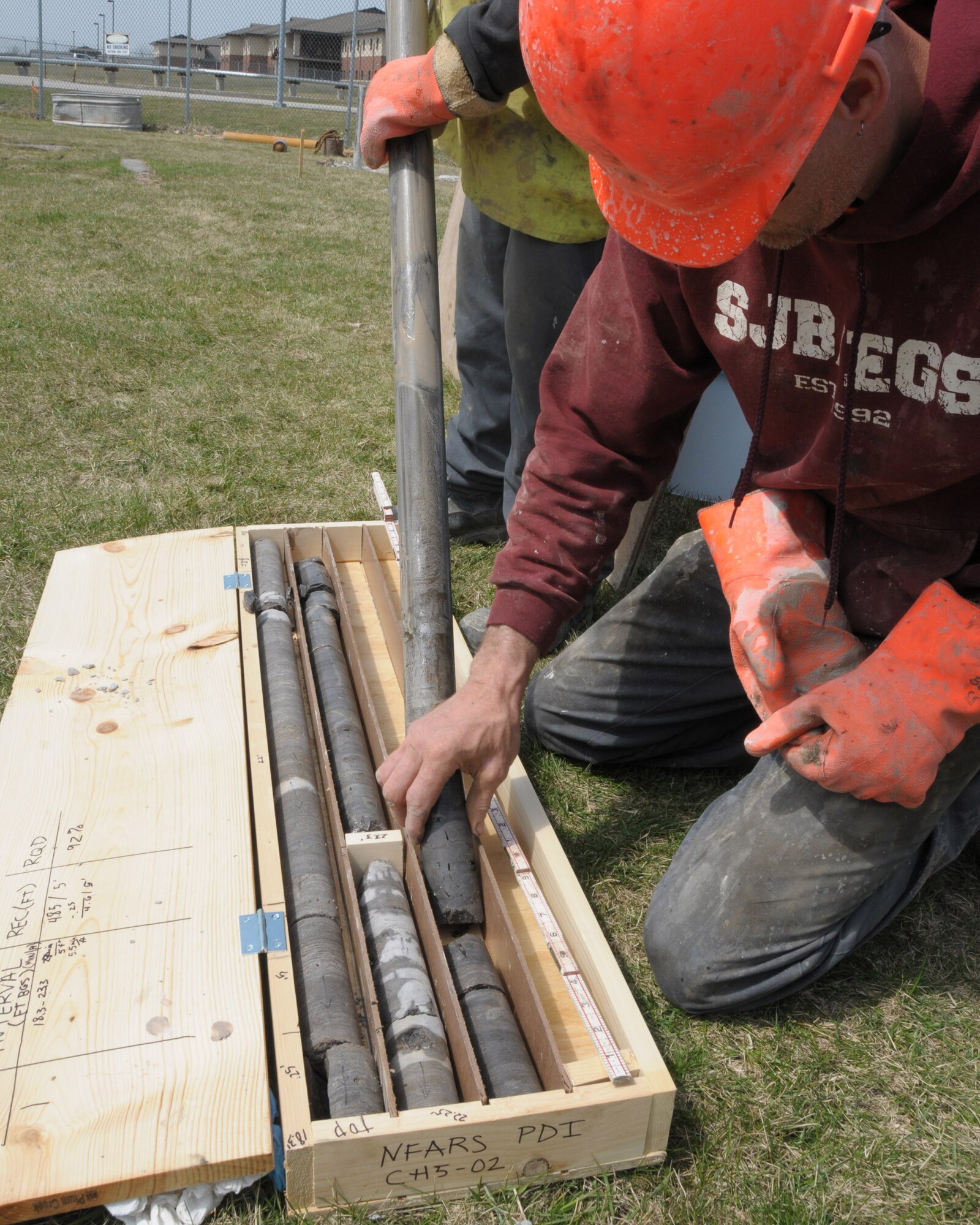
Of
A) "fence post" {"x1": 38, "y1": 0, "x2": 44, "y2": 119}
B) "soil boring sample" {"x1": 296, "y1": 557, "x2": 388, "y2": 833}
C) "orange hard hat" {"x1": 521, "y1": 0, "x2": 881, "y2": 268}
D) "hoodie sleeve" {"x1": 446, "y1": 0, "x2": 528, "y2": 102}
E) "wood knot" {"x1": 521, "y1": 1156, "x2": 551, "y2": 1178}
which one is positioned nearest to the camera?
"orange hard hat" {"x1": 521, "y1": 0, "x2": 881, "y2": 268}

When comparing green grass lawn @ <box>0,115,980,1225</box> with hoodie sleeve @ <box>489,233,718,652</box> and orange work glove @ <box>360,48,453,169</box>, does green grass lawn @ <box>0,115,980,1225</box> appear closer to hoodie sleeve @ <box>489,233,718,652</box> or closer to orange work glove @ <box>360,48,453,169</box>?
hoodie sleeve @ <box>489,233,718,652</box>

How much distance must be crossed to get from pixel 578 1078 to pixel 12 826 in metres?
1.29

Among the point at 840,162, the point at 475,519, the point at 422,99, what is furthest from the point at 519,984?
the point at 475,519

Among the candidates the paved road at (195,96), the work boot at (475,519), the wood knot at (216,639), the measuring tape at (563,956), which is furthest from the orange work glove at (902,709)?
the paved road at (195,96)

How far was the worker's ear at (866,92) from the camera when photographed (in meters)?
1.44

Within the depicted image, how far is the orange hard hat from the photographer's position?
51.7 inches

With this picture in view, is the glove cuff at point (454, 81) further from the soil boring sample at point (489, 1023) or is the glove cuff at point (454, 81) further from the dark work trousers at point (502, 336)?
the soil boring sample at point (489, 1023)

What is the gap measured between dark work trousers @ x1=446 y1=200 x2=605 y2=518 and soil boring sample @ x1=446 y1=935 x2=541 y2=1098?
1.61 metres

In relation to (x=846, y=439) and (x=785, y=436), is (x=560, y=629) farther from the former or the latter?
(x=846, y=439)

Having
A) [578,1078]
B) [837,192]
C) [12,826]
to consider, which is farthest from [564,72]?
[12,826]

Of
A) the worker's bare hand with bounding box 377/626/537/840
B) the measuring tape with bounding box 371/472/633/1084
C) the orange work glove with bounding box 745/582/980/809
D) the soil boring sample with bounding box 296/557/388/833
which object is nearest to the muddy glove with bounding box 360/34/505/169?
the measuring tape with bounding box 371/472/633/1084

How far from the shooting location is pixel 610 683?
2.88 meters

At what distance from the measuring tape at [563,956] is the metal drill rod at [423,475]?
13 cm

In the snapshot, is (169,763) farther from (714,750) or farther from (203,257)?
(203,257)
